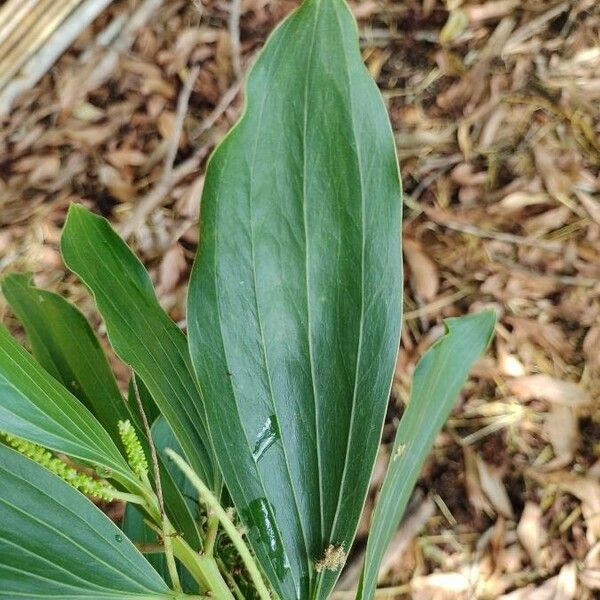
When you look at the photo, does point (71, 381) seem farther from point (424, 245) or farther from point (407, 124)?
point (407, 124)

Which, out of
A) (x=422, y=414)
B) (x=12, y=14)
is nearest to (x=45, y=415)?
(x=422, y=414)

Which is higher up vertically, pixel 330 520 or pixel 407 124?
pixel 330 520

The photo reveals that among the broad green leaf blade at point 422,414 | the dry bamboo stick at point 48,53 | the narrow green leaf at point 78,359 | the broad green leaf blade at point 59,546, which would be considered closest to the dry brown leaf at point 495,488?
the broad green leaf blade at point 422,414

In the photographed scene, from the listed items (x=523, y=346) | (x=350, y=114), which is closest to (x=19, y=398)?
(x=350, y=114)

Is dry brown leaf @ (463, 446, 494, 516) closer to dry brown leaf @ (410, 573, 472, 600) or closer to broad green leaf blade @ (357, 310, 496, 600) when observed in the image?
dry brown leaf @ (410, 573, 472, 600)

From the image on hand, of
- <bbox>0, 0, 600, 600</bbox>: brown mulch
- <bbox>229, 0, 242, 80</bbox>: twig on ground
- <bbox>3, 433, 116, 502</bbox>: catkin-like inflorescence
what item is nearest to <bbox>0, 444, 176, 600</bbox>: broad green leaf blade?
<bbox>3, 433, 116, 502</bbox>: catkin-like inflorescence

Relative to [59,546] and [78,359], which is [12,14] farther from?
[59,546]
